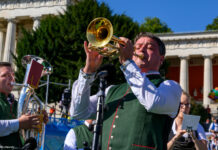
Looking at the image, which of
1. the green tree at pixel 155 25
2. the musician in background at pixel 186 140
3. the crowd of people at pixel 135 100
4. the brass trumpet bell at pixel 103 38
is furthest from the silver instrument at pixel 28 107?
the green tree at pixel 155 25

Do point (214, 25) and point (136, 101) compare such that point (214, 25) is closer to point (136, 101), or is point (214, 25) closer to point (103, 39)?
point (103, 39)

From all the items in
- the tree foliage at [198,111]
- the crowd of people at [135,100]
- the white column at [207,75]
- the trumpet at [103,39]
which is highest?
the white column at [207,75]

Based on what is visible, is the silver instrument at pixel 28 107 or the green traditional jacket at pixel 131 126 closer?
the green traditional jacket at pixel 131 126

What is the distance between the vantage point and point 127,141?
288cm

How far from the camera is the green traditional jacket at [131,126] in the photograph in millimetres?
2857

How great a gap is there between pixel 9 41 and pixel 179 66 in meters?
19.9

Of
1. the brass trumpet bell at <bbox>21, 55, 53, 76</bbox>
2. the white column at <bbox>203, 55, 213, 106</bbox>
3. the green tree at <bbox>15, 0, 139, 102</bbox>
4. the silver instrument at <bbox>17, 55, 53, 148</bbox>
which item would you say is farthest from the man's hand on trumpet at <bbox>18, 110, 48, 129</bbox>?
the white column at <bbox>203, 55, 213, 106</bbox>

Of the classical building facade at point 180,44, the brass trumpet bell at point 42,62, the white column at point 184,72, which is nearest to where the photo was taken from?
the brass trumpet bell at point 42,62

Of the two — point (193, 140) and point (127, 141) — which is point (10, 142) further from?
point (193, 140)

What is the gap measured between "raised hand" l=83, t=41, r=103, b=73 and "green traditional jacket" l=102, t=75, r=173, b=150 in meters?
0.35

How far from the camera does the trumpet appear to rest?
118 inches

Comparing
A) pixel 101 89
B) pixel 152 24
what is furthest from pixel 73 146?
pixel 152 24

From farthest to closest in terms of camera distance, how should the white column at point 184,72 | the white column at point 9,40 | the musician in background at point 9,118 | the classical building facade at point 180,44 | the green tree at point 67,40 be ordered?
the white column at point 184,72, the white column at point 9,40, the classical building facade at point 180,44, the green tree at point 67,40, the musician in background at point 9,118

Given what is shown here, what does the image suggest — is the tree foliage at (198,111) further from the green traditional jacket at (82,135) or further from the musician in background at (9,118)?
the musician in background at (9,118)
